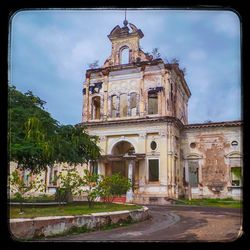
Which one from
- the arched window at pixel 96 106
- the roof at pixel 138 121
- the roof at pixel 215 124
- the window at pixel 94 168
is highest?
the arched window at pixel 96 106

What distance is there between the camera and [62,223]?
3768 mm

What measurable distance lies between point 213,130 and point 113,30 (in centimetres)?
229

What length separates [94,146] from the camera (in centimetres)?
521

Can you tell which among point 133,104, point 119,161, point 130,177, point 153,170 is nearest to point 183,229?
point 130,177

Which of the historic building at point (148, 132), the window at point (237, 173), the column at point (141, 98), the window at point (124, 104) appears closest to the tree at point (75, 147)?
the historic building at point (148, 132)

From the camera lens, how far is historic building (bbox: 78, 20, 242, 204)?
14.5ft

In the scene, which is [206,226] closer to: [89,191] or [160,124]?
[89,191]

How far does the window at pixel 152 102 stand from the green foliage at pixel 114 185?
1324mm

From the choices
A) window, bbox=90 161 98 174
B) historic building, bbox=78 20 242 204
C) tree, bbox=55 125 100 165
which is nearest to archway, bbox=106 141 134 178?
historic building, bbox=78 20 242 204

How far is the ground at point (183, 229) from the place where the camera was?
9.02 ft

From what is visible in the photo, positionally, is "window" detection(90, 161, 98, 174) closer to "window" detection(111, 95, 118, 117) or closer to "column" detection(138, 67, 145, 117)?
"window" detection(111, 95, 118, 117)

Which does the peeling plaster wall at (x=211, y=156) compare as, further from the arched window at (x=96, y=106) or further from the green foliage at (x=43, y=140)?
the green foliage at (x=43, y=140)

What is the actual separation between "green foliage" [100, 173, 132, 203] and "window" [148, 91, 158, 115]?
1.32 m
